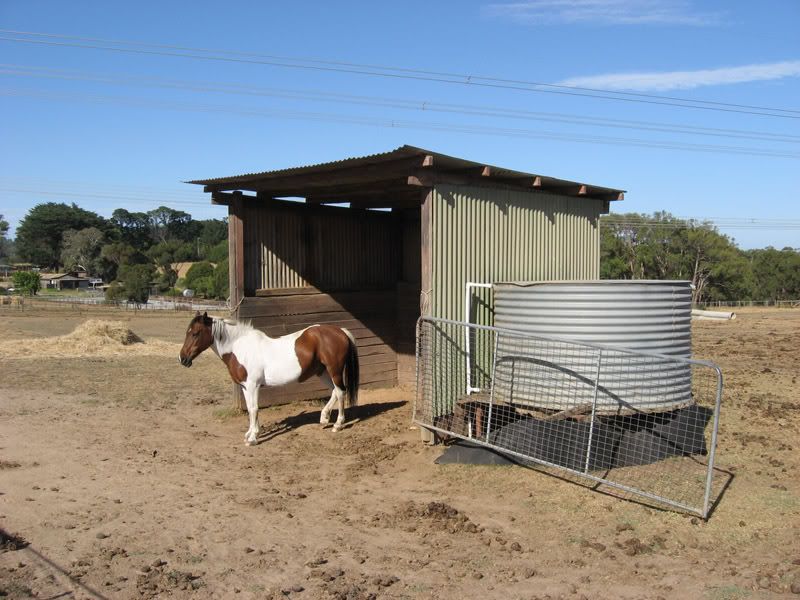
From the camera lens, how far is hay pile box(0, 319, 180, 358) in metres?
16.9

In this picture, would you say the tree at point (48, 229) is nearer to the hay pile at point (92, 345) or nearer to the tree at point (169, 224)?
the tree at point (169, 224)

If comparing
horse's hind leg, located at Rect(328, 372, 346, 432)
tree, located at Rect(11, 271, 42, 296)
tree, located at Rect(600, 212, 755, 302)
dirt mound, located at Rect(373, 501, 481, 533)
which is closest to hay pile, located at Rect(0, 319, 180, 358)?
horse's hind leg, located at Rect(328, 372, 346, 432)

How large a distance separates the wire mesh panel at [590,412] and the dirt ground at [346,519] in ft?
1.15

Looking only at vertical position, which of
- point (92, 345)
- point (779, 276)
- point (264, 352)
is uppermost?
point (779, 276)

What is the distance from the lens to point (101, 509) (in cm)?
557

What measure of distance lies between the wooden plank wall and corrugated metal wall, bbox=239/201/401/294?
230 millimetres

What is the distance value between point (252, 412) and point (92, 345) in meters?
11.9

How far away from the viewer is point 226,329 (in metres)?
8.34

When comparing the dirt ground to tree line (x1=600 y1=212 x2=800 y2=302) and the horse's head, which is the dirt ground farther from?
tree line (x1=600 y1=212 x2=800 y2=302)

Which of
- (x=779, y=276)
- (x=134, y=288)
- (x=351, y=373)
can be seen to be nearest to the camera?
(x=351, y=373)

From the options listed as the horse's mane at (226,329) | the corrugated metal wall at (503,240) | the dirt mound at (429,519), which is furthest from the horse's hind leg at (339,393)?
the dirt mound at (429,519)

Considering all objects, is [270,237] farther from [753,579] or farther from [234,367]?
[753,579]

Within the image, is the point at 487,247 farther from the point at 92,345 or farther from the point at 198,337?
the point at 92,345

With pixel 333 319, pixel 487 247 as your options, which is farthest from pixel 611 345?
pixel 333 319
